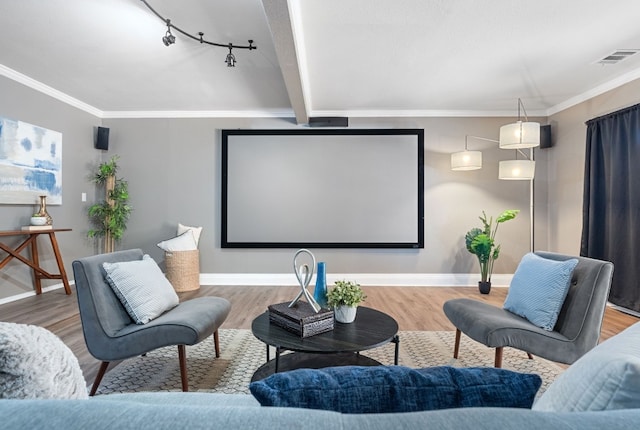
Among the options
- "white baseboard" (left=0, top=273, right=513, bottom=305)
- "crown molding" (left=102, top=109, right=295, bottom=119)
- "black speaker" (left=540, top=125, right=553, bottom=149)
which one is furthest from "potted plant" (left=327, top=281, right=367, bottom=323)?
"black speaker" (left=540, top=125, right=553, bottom=149)

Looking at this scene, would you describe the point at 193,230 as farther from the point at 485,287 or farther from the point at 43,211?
the point at 485,287

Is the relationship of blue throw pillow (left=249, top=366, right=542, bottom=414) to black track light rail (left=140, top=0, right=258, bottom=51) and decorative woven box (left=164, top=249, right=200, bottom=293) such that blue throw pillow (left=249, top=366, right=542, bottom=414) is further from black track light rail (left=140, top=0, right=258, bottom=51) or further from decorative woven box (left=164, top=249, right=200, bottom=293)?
decorative woven box (left=164, top=249, right=200, bottom=293)

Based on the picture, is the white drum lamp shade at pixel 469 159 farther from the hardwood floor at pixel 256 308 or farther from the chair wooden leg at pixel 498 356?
the chair wooden leg at pixel 498 356

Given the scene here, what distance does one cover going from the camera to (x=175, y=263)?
13.7 feet

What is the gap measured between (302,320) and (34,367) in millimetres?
1168

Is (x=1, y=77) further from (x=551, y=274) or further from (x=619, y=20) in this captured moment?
(x=619, y=20)

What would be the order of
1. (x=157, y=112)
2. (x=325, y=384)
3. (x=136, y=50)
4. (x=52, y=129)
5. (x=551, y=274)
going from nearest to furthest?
(x=325, y=384) → (x=551, y=274) → (x=136, y=50) → (x=52, y=129) → (x=157, y=112)

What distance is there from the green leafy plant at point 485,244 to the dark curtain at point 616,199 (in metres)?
0.82

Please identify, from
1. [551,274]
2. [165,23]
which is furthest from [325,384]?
[165,23]

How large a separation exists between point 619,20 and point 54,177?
19.5 ft

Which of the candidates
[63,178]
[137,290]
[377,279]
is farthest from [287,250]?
[63,178]

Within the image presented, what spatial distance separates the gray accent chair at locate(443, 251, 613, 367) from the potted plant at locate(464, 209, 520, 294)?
2.24 meters

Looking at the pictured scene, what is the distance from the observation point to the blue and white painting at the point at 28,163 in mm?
3441

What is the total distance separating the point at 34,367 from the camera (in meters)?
0.68
